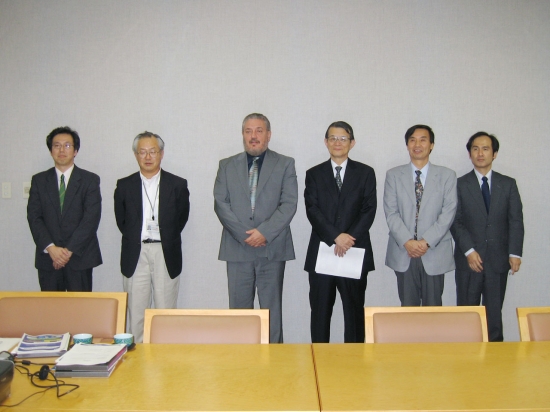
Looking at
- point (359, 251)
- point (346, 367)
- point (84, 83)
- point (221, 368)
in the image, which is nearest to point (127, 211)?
point (84, 83)

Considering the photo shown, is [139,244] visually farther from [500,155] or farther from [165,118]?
[500,155]

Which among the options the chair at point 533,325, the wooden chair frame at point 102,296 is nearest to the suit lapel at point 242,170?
the wooden chair frame at point 102,296

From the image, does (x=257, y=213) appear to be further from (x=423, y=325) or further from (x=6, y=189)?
(x=6, y=189)

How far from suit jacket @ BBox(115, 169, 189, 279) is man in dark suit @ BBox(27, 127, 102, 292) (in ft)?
0.87

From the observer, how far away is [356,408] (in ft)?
4.31

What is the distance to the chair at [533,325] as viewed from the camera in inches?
77.1

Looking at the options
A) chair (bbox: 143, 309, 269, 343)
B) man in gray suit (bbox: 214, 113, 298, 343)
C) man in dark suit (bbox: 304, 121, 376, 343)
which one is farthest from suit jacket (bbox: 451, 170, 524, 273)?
chair (bbox: 143, 309, 269, 343)

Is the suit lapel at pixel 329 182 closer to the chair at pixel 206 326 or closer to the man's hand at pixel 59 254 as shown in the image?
the chair at pixel 206 326

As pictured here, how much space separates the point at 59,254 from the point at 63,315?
156cm

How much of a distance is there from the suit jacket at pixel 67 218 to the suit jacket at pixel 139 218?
0.80ft

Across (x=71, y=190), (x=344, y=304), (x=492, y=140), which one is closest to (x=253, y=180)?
(x=344, y=304)

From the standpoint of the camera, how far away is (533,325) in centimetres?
198

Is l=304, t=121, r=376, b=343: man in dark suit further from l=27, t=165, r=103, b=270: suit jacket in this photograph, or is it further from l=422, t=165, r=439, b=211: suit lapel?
l=27, t=165, r=103, b=270: suit jacket

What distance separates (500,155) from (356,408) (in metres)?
3.36
